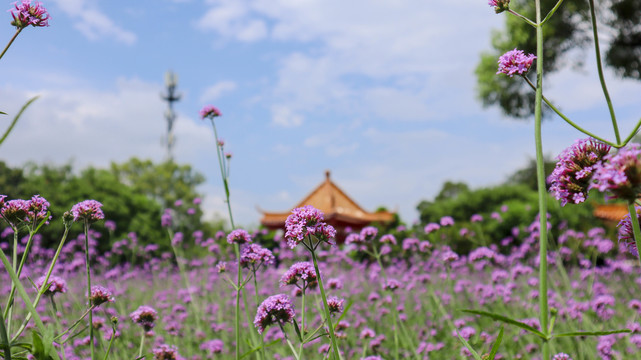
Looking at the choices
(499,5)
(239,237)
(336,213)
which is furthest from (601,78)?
(336,213)

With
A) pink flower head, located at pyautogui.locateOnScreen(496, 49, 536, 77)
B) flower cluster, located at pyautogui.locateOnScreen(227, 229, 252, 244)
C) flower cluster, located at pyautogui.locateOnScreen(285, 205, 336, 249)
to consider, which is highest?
pink flower head, located at pyautogui.locateOnScreen(496, 49, 536, 77)

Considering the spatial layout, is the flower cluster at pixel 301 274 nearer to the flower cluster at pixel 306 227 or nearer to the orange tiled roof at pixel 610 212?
the flower cluster at pixel 306 227

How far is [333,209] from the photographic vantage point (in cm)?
2142

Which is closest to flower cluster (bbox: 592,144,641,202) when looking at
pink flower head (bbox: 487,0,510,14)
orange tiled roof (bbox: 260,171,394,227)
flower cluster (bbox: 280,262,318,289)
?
pink flower head (bbox: 487,0,510,14)

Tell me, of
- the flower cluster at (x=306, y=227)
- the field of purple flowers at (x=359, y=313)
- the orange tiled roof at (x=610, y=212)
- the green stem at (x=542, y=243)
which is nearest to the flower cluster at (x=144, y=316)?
the field of purple flowers at (x=359, y=313)

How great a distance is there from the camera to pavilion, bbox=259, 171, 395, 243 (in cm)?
2020

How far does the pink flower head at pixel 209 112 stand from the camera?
367cm

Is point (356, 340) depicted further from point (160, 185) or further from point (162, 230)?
point (160, 185)

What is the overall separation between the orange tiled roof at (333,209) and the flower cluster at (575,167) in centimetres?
1751

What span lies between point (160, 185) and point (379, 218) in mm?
25977

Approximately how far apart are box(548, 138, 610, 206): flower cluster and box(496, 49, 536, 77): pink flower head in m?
0.30

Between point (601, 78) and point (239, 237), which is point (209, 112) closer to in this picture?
point (239, 237)

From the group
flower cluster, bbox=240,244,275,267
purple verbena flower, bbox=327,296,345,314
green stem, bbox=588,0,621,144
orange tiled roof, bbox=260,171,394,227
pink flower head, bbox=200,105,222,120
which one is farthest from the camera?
orange tiled roof, bbox=260,171,394,227

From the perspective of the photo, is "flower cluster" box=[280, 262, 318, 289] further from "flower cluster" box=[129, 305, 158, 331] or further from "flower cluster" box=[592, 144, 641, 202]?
"flower cluster" box=[592, 144, 641, 202]
